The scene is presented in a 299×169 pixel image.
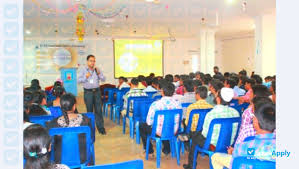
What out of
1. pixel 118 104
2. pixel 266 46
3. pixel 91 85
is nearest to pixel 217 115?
pixel 91 85

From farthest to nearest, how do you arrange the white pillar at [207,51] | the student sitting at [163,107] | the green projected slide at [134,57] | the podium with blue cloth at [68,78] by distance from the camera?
1. the green projected slide at [134,57]
2. the podium with blue cloth at [68,78]
3. the white pillar at [207,51]
4. the student sitting at [163,107]

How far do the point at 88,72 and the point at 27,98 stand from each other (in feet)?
5.72

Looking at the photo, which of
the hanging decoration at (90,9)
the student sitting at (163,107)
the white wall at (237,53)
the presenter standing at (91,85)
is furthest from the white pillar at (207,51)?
the student sitting at (163,107)

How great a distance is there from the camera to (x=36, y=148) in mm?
1492

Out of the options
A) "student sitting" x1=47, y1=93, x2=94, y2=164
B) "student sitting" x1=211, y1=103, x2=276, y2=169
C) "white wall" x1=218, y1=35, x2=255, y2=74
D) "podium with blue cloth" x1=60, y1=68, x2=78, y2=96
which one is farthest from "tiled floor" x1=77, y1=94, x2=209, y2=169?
"white wall" x1=218, y1=35, x2=255, y2=74

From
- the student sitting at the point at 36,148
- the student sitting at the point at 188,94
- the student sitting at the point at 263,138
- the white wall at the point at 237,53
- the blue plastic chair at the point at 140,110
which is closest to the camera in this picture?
the student sitting at the point at 36,148

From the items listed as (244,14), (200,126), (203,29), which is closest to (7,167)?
(200,126)

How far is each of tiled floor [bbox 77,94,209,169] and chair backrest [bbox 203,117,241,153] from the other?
0.65m

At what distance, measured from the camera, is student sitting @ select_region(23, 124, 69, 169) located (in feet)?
4.70

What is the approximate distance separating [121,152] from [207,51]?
7166 mm

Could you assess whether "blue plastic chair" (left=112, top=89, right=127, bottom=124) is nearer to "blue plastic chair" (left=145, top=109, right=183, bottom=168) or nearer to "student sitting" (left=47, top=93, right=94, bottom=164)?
"blue plastic chair" (left=145, top=109, right=183, bottom=168)

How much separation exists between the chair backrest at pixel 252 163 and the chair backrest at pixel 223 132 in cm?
111

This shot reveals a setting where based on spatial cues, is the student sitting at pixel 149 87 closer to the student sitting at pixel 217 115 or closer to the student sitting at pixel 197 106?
the student sitting at pixel 197 106

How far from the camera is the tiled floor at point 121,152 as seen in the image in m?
3.53
